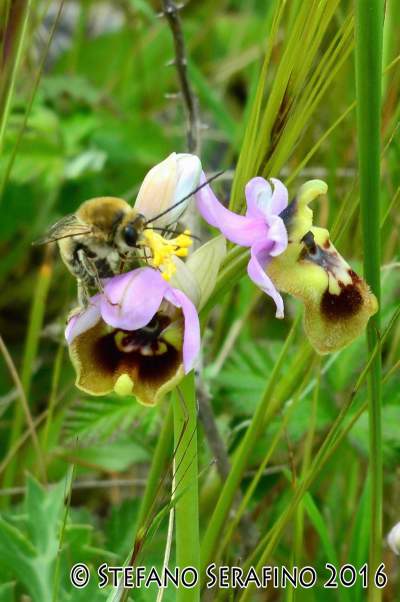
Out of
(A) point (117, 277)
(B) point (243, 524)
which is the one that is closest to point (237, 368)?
(B) point (243, 524)

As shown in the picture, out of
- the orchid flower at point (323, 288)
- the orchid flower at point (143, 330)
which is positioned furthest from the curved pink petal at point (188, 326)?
the orchid flower at point (323, 288)

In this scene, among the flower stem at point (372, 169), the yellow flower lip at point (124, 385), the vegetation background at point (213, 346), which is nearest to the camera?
the flower stem at point (372, 169)

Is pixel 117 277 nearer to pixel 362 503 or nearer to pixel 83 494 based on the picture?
pixel 362 503

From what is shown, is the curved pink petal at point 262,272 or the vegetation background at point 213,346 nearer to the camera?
the curved pink petal at point 262,272

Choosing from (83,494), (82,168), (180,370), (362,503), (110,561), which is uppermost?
(180,370)

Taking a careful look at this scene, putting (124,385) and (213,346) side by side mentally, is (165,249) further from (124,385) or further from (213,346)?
(213,346)

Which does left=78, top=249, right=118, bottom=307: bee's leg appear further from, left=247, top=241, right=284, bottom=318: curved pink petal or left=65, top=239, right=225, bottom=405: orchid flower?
left=247, top=241, right=284, bottom=318: curved pink petal

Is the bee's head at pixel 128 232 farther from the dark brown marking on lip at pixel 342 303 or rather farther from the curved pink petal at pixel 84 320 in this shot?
the dark brown marking on lip at pixel 342 303
